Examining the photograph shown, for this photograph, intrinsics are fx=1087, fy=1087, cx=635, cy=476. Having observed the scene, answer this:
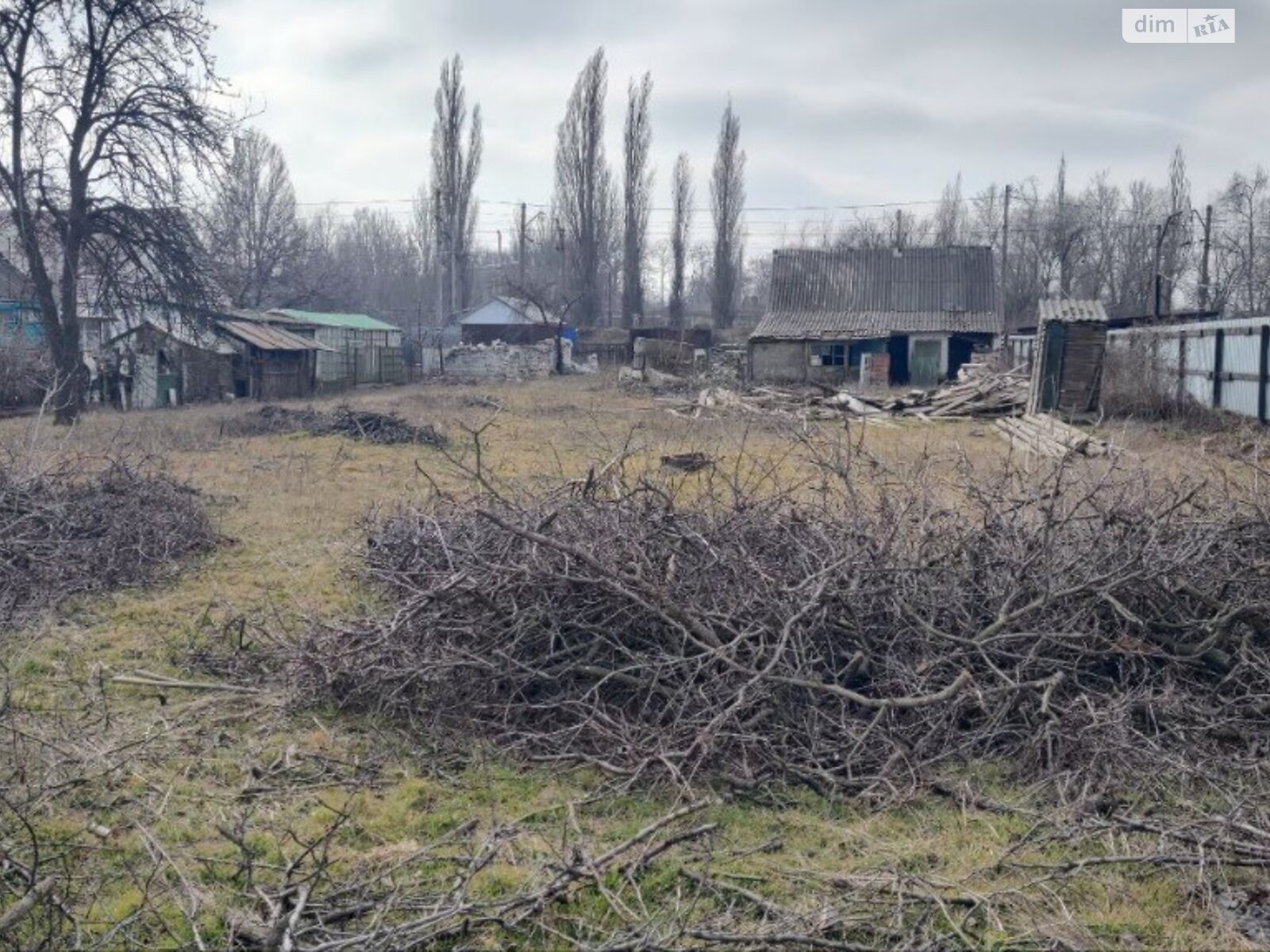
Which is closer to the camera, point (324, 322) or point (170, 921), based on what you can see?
point (170, 921)

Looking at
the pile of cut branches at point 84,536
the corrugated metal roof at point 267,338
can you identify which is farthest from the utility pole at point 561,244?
the pile of cut branches at point 84,536

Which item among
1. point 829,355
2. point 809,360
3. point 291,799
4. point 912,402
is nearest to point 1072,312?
point 912,402

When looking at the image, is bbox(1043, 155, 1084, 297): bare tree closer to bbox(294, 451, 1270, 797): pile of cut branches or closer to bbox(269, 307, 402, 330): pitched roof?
bbox(269, 307, 402, 330): pitched roof

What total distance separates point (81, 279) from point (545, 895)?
2284cm

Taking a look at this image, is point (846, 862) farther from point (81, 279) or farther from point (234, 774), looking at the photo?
point (81, 279)

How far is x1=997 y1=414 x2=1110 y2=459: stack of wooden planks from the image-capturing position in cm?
1438

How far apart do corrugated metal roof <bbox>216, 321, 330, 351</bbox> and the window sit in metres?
15.6

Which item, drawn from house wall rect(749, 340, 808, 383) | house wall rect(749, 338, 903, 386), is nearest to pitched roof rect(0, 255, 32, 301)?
house wall rect(749, 340, 808, 383)

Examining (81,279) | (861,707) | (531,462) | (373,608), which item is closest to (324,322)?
(81,279)

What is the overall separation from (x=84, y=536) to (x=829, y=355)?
29430mm

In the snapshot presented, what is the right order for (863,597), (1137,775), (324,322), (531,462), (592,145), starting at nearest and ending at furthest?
1. (1137,775)
2. (863,597)
3. (531,462)
4. (324,322)
5. (592,145)

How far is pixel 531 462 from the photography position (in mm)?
15695

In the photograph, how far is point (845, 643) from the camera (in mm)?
4969

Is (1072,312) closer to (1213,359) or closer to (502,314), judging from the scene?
(1213,359)
